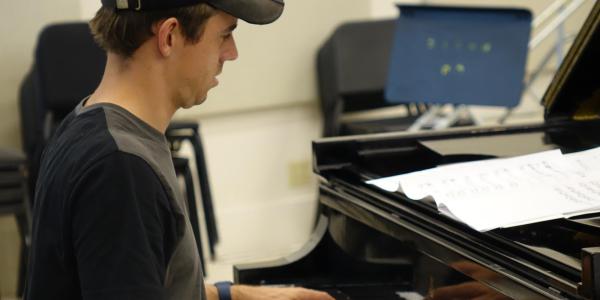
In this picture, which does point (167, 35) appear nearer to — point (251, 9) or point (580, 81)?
point (251, 9)

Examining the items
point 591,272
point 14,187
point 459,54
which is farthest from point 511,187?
point 14,187

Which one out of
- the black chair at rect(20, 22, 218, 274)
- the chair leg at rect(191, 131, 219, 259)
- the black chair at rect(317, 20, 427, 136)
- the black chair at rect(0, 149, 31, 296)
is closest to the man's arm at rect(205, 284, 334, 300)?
the black chair at rect(0, 149, 31, 296)

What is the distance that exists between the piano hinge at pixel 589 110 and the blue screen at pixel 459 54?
3.61 ft

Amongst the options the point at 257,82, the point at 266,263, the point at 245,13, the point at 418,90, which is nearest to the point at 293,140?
the point at 257,82

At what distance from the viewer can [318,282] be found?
Result: 1539 millimetres

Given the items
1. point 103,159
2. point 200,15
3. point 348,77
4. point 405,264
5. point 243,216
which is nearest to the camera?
point 103,159

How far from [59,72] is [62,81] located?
0.04 metres

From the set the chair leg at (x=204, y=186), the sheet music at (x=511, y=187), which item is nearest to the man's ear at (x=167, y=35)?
the sheet music at (x=511, y=187)

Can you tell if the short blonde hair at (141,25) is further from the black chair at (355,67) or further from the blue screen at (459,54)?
the black chair at (355,67)

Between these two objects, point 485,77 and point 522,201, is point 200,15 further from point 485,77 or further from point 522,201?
point 485,77

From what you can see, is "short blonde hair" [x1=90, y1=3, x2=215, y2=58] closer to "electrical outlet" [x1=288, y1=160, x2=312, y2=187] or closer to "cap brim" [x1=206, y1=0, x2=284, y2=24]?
"cap brim" [x1=206, y1=0, x2=284, y2=24]

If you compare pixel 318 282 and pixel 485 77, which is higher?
pixel 485 77

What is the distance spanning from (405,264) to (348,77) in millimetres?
2595

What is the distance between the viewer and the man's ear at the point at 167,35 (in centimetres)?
110
